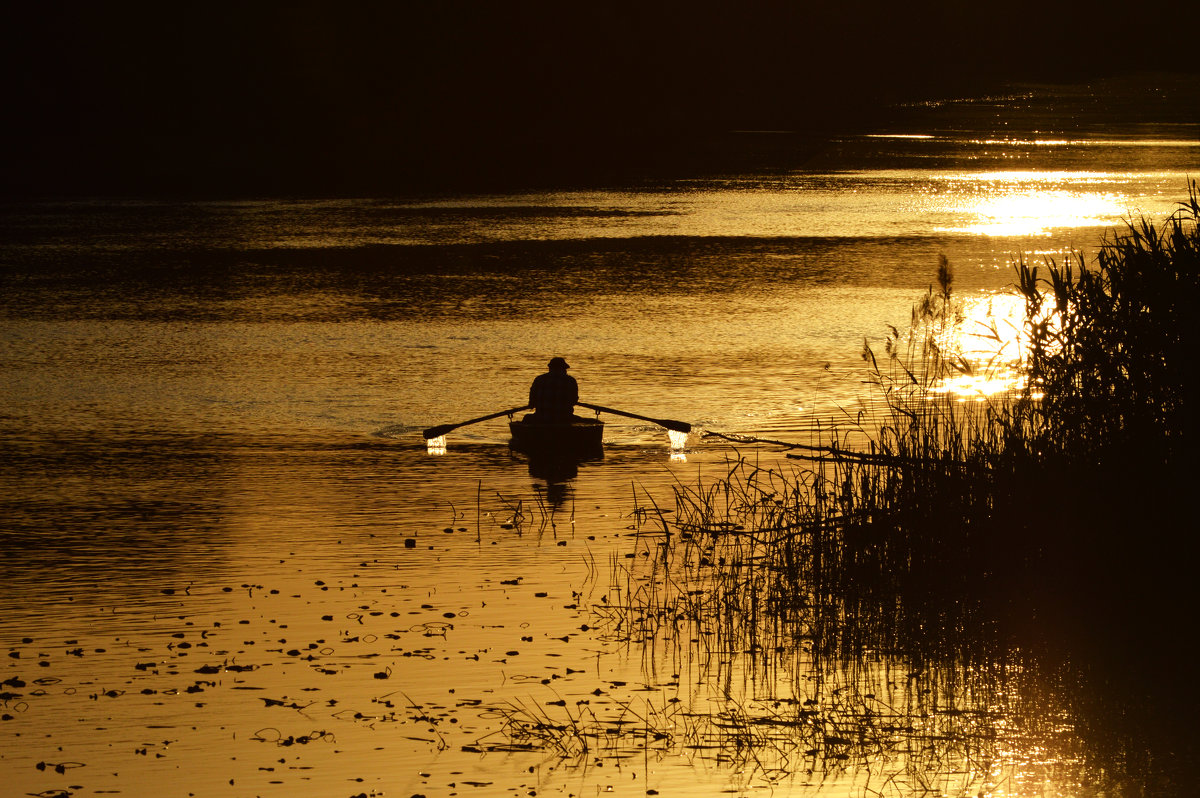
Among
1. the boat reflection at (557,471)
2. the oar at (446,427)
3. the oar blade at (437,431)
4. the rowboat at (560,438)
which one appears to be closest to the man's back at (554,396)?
the rowboat at (560,438)

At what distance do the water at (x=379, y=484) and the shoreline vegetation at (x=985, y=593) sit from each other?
0.25 m

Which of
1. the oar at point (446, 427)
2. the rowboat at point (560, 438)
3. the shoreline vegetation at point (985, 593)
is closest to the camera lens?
the shoreline vegetation at point (985, 593)

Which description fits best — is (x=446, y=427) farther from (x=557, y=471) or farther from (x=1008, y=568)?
(x=1008, y=568)

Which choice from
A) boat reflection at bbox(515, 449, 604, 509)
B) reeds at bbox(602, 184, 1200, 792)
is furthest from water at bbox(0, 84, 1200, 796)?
reeds at bbox(602, 184, 1200, 792)

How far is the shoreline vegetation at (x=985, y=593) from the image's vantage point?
1255cm

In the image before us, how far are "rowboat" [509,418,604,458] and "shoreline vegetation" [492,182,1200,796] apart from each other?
6582 mm

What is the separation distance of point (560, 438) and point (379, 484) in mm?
2870

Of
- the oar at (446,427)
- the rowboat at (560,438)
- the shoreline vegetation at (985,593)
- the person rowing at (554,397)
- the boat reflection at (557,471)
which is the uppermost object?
the person rowing at (554,397)

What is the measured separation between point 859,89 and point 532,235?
13449 cm

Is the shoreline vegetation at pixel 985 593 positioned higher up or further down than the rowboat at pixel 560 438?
further down

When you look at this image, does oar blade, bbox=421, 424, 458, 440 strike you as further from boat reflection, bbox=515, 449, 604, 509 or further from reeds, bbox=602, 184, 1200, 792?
reeds, bbox=602, 184, 1200, 792

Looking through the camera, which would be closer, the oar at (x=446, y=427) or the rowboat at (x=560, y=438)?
the rowboat at (x=560, y=438)

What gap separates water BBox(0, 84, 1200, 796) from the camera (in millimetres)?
12406

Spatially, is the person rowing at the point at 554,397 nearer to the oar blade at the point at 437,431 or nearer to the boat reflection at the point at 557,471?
the boat reflection at the point at 557,471
